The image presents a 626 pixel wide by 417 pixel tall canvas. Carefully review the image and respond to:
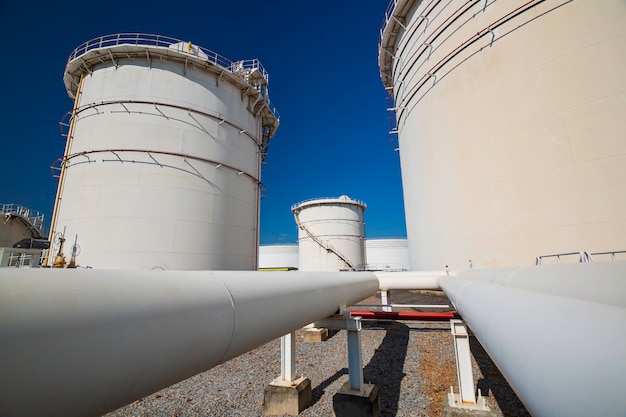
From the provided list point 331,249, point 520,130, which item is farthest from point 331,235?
point 520,130

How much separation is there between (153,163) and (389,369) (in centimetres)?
1113

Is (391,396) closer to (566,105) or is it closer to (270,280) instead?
(270,280)

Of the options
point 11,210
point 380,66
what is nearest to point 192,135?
point 380,66

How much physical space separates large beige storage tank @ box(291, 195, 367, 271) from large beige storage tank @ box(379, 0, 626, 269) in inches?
599

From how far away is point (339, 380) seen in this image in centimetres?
619

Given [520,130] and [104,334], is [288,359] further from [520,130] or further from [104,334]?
[520,130]

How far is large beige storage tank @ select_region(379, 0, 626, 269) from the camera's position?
6.52 m

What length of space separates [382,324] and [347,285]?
6.60 meters

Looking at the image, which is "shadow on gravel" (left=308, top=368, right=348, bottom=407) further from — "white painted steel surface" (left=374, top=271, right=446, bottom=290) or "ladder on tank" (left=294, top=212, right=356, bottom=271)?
"ladder on tank" (left=294, top=212, right=356, bottom=271)

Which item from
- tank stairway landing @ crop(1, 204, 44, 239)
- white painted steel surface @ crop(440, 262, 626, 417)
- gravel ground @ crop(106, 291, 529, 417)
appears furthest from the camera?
tank stairway landing @ crop(1, 204, 44, 239)

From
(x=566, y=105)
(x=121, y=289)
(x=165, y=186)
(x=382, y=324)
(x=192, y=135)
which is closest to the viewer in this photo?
(x=121, y=289)

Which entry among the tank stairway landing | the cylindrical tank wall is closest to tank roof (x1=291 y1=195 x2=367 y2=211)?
the cylindrical tank wall

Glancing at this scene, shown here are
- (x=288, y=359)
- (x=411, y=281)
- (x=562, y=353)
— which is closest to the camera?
(x=562, y=353)

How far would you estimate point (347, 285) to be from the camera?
5082mm
